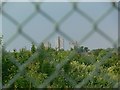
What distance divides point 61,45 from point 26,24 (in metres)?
0.16

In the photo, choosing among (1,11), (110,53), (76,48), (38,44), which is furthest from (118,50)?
(1,11)

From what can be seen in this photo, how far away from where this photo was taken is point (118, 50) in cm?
107

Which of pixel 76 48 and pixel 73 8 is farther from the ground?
pixel 73 8

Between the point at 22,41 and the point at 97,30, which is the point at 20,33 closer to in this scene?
the point at 22,41

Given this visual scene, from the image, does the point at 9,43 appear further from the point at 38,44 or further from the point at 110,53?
the point at 110,53

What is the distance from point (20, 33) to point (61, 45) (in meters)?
0.18

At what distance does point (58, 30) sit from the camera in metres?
0.93

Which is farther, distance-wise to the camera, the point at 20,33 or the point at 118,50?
the point at 118,50

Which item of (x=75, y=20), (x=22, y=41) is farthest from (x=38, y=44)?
(x=75, y=20)

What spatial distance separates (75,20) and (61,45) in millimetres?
90

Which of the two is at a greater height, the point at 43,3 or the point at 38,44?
the point at 43,3

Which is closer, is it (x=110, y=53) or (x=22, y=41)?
(x=22, y=41)

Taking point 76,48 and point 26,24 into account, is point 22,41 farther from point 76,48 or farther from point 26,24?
point 76,48

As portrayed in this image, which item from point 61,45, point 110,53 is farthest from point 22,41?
point 110,53
